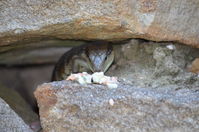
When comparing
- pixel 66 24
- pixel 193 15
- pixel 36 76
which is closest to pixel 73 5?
pixel 66 24

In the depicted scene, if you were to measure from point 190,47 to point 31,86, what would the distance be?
212 cm

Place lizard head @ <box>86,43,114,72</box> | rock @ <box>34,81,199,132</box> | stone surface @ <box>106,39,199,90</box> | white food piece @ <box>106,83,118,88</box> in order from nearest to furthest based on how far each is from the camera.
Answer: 1. rock @ <box>34,81,199,132</box>
2. white food piece @ <box>106,83,118,88</box>
3. stone surface @ <box>106,39,199,90</box>
4. lizard head @ <box>86,43,114,72</box>

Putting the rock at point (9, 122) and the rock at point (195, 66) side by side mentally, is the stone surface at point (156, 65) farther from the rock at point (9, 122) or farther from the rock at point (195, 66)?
the rock at point (9, 122)

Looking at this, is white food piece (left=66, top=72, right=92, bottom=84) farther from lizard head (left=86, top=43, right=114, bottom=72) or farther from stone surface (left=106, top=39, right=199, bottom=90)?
lizard head (left=86, top=43, right=114, bottom=72)

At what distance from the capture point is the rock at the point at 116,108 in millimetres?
1886

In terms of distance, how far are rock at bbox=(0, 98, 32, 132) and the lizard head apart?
0.56 metres

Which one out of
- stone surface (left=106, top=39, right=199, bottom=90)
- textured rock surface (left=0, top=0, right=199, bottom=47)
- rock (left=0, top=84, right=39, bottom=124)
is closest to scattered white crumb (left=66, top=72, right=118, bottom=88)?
stone surface (left=106, top=39, right=199, bottom=90)

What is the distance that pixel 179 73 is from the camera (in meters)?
2.18

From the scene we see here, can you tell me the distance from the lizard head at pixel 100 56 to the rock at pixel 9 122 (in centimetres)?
56

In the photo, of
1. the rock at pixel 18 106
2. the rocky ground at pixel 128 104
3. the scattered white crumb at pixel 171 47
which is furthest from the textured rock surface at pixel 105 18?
the rock at pixel 18 106

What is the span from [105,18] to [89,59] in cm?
50

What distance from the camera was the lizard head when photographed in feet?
8.11

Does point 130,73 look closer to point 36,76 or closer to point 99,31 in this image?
point 99,31

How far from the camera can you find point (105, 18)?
6.98 feet
